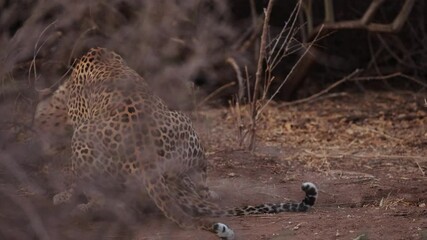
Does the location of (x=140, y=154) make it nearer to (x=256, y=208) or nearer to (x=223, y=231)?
(x=256, y=208)

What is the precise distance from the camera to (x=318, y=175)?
317 inches

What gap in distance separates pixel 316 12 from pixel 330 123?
3160 mm

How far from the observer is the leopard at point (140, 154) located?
6.43 meters

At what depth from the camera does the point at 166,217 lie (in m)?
6.39

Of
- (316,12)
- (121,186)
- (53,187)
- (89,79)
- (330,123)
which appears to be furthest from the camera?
(316,12)

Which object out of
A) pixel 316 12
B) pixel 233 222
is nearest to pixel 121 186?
pixel 233 222

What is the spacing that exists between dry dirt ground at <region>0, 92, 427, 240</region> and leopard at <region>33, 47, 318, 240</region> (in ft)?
0.43

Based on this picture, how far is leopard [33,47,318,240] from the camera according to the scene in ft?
21.1

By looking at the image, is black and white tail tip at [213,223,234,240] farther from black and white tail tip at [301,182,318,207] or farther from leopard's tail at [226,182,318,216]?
black and white tail tip at [301,182,318,207]

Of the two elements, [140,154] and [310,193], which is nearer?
[140,154]

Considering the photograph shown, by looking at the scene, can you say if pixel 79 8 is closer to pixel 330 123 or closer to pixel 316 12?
pixel 330 123

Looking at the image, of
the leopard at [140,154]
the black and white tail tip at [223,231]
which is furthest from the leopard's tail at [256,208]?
the black and white tail tip at [223,231]

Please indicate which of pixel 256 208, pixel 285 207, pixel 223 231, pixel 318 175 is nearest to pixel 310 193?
pixel 285 207

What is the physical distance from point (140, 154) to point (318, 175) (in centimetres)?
204
